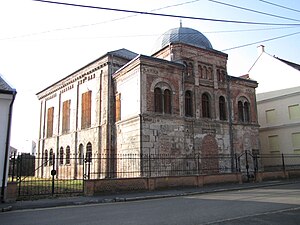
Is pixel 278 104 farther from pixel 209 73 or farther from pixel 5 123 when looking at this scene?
pixel 5 123

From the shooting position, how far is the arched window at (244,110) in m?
27.9

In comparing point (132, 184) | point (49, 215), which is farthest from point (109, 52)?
point (49, 215)

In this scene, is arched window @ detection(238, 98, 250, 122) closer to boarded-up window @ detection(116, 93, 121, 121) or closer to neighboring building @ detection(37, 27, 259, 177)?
neighboring building @ detection(37, 27, 259, 177)

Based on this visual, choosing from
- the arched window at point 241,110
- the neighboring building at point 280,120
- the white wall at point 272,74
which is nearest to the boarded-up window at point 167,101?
the arched window at point 241,110

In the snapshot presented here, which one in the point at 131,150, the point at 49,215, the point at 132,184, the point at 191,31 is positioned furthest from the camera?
the point at 191,31

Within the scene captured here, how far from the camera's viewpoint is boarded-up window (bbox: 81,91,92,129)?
28.2 m

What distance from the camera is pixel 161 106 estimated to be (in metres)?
22.2

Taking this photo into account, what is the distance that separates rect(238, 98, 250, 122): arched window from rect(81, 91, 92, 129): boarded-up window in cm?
1467

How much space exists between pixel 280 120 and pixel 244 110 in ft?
20.2

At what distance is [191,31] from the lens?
28391 millimetres

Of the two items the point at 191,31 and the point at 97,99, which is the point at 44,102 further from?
the point at 191,31

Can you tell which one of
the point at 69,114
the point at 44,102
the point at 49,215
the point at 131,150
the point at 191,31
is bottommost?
the point at 49,215

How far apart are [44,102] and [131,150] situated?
2142 centimetres

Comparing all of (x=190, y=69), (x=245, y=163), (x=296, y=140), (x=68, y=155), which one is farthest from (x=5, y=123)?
(x=296, y=140)
